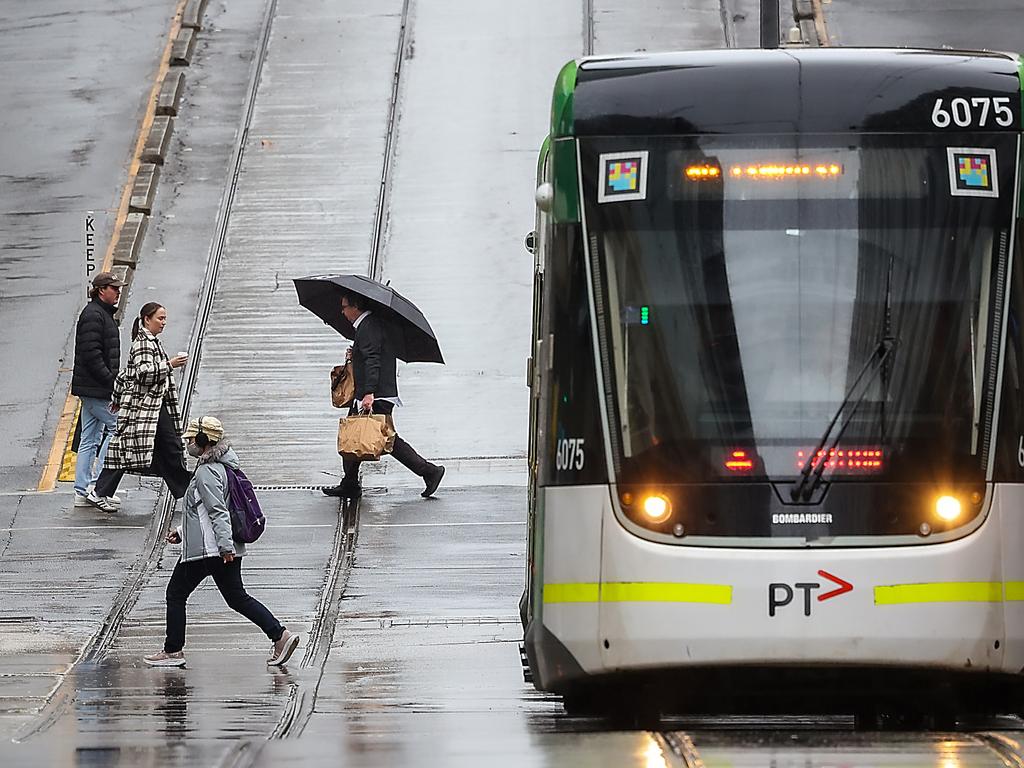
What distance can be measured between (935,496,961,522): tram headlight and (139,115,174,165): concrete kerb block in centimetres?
1662

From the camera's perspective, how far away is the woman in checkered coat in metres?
15.7

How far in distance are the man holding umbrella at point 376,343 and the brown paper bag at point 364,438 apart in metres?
0.17

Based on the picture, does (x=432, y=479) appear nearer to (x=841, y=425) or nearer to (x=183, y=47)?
(x=841, y=425)

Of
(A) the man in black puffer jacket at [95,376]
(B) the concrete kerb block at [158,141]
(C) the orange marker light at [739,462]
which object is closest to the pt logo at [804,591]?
(C) the orange marker light at [739,462]

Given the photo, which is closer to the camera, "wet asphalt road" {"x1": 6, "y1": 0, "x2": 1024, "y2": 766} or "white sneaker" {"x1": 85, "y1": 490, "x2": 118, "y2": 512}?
"wet asphalt road" {"x1": 6, "y1": 0, "x2": 1024, "y2": 766}

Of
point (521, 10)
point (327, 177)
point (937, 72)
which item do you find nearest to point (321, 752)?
point (937, 72)

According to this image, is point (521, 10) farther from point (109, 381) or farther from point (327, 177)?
point (109, 381)

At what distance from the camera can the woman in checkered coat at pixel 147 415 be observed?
619 inches

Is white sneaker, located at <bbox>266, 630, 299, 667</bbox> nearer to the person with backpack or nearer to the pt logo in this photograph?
the person with backpack

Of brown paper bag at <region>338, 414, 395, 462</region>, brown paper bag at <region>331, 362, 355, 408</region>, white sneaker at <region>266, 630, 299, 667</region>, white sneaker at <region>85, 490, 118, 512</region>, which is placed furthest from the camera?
brown paper bag at <region>331, 362, 355, 408</region>

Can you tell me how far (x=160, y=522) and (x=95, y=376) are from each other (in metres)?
1.25

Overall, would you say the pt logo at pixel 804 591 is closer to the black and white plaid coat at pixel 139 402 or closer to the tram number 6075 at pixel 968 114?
the tram number 6075 at pixel 968 114

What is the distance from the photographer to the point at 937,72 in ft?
30.5

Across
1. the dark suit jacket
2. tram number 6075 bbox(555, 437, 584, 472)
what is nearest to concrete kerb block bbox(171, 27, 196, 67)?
the dark suit jacket
